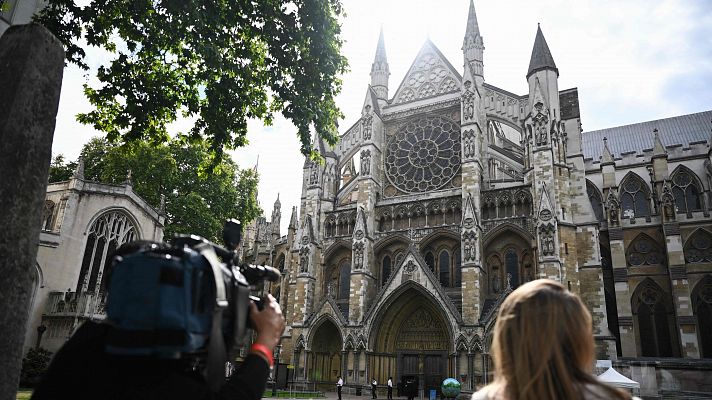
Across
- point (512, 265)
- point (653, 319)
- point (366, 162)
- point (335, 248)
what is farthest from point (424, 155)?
point (653, 319)

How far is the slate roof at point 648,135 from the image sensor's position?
118 ft

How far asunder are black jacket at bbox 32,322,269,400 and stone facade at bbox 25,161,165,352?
19824 millimetres

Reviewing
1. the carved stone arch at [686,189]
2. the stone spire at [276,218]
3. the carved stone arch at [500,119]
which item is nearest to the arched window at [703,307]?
the carved stone arch at [686,189]

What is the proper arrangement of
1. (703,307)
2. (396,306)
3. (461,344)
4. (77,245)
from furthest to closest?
(703,307) → (396,306) → (461,344) → (77,245)

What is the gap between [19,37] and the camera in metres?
3.63

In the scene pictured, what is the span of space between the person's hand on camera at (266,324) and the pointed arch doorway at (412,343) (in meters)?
21.7

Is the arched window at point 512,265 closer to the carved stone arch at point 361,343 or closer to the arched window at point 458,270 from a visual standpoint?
the arched window at point 458,270

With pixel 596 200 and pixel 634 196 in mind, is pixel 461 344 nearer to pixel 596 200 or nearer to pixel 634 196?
pixel 596 200

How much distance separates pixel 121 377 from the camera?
158 centimetres

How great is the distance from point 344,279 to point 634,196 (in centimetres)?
2130

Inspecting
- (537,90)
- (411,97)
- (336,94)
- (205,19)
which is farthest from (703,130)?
(205,19)

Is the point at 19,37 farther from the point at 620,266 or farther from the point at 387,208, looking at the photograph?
the point at 620,266

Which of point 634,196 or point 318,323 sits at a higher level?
point 634,196

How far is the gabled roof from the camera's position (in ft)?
96.1
